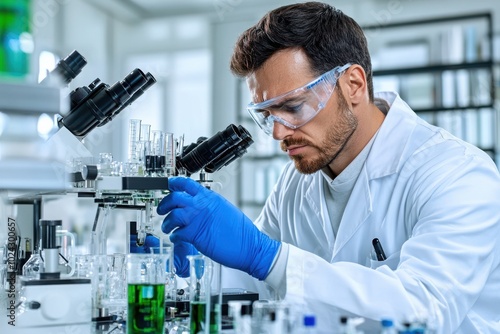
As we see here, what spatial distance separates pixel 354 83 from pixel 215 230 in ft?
2.47

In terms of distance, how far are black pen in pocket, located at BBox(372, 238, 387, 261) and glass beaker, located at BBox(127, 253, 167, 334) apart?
0.78 metres

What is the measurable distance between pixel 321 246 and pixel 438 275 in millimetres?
701

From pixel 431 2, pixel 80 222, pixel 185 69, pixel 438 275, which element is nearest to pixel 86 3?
pixel 185 69

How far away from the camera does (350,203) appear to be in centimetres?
212

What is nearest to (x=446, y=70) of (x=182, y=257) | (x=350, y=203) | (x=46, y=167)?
(x=350, y=203)

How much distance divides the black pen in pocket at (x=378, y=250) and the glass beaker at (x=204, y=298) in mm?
611

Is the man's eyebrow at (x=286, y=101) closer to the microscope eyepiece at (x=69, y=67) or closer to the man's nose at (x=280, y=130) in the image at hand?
the man's nose at (x=280, y=130)

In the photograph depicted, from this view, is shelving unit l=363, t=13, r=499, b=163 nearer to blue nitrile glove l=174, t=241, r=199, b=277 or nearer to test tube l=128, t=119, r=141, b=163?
blue nitrile glove l=174, t=241, r=199, b=277

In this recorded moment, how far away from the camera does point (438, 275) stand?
1.65 metres

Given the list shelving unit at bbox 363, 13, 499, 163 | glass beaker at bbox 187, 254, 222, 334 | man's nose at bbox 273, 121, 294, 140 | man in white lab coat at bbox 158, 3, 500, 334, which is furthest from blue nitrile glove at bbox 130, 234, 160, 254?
shelving unit at bbox 363, 13, 499, 163

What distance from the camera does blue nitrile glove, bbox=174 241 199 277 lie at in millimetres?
2004

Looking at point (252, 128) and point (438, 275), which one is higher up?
point (252, 128)

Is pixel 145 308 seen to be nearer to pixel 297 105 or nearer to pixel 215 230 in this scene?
pixel 215 230

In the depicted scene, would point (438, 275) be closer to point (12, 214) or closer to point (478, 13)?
point (12, 214)
